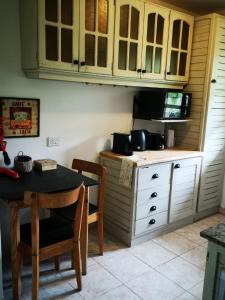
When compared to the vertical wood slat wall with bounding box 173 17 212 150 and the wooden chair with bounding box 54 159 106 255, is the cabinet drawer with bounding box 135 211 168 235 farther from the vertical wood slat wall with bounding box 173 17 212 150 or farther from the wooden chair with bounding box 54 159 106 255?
the vertical wood slat wall with bounding box 173 17 212 150

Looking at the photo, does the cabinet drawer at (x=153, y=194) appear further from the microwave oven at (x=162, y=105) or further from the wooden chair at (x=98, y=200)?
the microwave oven at (x=162, y=105)

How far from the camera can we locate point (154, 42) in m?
2.74

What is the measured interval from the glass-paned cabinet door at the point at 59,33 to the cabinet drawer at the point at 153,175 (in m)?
1.12

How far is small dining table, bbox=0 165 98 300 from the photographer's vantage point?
179cm

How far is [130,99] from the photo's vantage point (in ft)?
10.2

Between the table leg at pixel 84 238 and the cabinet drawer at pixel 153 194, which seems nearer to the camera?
the table leg at pixel 84 238

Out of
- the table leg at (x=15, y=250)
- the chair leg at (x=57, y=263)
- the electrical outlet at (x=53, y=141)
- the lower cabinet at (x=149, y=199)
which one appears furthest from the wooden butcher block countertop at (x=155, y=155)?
the table leg at (x=15, y=250)

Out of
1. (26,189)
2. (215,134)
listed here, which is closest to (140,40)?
(215,134)

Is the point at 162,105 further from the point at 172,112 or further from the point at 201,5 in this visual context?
the point at 201,5

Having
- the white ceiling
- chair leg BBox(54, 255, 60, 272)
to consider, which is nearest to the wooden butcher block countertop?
chair leg BBox(54, 255, 60, 272)

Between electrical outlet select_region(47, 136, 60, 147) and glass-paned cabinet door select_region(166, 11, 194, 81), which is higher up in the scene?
glass-paned cabinet door select_region(166, 11, 194, 81)

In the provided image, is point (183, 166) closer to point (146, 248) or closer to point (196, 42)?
point (146, 248)

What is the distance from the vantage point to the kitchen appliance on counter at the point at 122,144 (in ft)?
9.21

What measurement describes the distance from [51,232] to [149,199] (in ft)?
3.63
